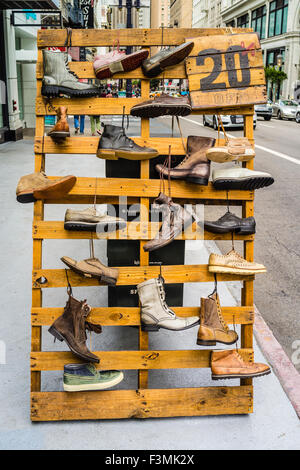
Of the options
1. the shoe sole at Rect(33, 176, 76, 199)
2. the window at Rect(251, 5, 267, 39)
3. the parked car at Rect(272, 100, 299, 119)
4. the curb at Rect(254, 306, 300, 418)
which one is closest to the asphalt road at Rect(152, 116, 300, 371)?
the curb at Rect(254, 306, 300, 418)

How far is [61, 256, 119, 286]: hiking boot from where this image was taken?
272cm

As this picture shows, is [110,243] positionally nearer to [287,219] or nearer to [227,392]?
[227,392]

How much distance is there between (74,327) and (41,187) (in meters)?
0.84

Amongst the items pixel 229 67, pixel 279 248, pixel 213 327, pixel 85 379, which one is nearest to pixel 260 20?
pixel 279 248

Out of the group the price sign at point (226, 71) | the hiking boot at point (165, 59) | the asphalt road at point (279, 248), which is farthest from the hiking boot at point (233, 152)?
the asphalt road at point (279, 248)

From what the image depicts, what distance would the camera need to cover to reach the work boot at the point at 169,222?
2816 mm

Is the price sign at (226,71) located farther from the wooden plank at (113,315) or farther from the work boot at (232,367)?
the work boot at (232,367)

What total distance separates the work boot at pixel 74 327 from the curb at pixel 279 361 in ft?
4.53

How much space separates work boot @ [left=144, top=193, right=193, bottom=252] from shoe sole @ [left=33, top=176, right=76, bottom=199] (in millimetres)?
529

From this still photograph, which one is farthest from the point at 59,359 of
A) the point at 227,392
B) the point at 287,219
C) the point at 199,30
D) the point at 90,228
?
the point at 287,219

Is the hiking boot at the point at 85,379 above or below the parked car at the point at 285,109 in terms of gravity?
below

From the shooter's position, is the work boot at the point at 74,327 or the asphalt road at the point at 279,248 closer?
the work boot at the point at 74,327

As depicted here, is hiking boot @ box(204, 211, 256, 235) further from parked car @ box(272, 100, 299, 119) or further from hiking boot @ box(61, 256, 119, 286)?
parked car @ box(272, 100, 299, 119)

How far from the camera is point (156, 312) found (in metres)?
2.76
